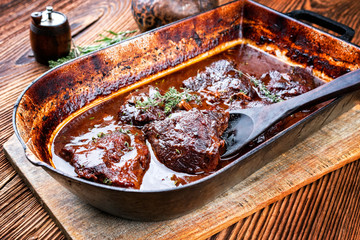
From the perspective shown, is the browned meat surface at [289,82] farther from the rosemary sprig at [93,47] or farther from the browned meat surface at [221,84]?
the rosemary sprig at [93,47]

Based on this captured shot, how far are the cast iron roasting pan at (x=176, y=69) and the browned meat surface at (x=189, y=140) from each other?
0.68 feet

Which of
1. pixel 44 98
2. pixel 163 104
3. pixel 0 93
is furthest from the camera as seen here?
pixel 0 93

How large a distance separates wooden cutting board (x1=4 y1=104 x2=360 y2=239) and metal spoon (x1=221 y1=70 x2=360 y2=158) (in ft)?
0.92

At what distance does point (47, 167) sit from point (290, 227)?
1.39m

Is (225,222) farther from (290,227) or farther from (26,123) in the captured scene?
(26,123)

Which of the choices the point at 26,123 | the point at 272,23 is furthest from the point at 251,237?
the point at 272,23

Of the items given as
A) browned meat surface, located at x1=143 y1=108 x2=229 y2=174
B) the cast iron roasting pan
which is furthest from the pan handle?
browned meat surface, located at x1=143 y1=108 x2=229 y2=174

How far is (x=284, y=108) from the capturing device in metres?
2.11

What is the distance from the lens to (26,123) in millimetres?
2080

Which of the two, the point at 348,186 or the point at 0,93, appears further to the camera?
the point at 0,93

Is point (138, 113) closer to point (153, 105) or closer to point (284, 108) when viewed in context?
point (153, 105)

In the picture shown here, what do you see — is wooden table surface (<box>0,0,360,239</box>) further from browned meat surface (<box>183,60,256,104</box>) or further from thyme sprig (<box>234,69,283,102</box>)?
browned meat surface (<box>183,60,256,104</box>)

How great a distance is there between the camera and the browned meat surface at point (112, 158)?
1.94 metres

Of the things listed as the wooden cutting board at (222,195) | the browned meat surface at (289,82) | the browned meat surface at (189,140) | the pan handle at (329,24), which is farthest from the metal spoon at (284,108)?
the pan handle at (329,24)
